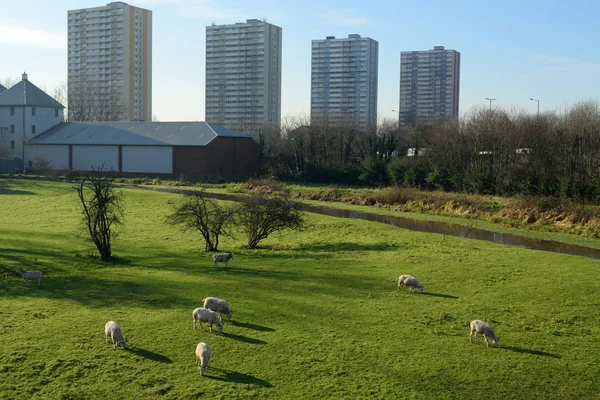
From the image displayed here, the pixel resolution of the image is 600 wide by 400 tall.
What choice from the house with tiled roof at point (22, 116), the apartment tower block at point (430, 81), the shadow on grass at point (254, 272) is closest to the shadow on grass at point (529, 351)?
the shadow on grass at point (254, 272)

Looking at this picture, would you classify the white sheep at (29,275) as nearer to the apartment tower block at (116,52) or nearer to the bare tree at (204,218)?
the bare tree at (204,218)

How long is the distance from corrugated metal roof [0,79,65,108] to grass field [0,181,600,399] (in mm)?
54251

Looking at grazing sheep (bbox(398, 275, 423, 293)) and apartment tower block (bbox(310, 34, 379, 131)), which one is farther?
apartment tower block (bbox(310, 34, 379, 131))

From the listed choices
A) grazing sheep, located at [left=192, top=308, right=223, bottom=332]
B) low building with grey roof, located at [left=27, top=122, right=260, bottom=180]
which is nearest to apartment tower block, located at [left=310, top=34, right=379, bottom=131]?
low building with grey roof, located at [left=27, top=122, right=260, bottom=180]

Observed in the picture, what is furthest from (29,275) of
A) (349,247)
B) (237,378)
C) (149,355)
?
(349,247)

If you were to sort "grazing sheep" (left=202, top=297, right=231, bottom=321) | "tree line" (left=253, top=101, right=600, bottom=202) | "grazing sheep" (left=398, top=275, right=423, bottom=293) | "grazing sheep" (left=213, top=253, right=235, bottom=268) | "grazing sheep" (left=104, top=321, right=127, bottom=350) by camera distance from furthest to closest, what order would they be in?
"tree line" (left=253, top=101, right=600, bottom=202) → "grazing sheep" (left=213, top=253, right=235, bottom=268) → "grazing sheep" (left=398, top=275, right=423, bottom=293) → "grazing sheep" (left=202, top=297, right=231, bottom=321) → "grazing sheep" (left=104, top=321, right=127, bottom=350)

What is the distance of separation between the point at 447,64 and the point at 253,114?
174 feet

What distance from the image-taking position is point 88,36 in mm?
156250

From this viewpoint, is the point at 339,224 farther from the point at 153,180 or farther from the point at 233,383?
the point at 153,180

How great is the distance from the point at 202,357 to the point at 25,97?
236 feet

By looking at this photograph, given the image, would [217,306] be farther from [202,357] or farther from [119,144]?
[119,144]

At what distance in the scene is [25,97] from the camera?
76438mm

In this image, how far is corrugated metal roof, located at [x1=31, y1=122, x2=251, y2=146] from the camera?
67.9 metres

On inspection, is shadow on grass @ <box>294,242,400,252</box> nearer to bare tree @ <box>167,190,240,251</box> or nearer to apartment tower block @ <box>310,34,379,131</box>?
bare tree @ <box>167,190,240,251</box>
